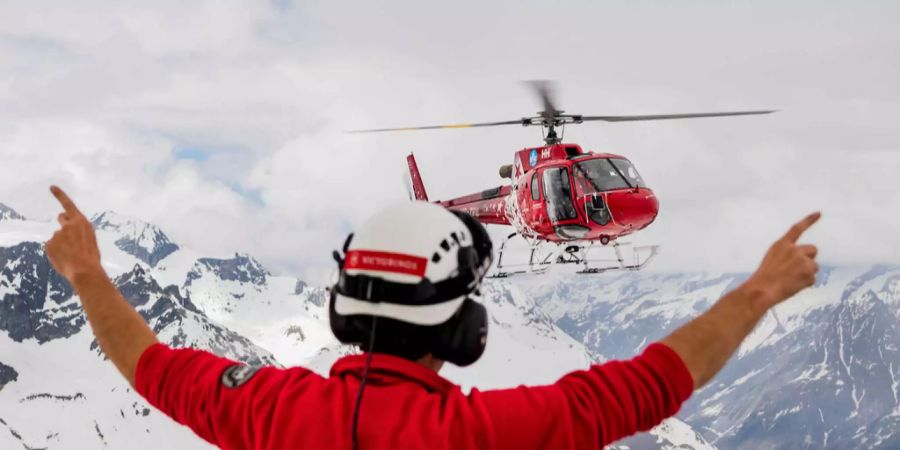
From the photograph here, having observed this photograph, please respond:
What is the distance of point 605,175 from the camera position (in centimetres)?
2394

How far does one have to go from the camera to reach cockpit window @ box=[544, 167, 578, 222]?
2442 cm

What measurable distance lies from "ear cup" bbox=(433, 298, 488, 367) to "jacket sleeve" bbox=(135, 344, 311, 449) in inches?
23.2

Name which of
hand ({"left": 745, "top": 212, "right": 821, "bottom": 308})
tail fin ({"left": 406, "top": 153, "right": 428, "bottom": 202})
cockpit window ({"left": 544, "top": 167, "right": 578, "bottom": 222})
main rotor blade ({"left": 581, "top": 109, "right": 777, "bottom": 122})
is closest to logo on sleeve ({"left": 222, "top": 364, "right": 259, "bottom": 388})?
hand ({"left": 745, "top": 212, "right": 821, "bottom": 308})

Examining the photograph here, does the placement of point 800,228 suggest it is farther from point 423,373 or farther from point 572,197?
point 572,197

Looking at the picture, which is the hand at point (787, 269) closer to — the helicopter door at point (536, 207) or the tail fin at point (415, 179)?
the helicopter door at point (536, 207)

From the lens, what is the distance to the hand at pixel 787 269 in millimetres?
3373

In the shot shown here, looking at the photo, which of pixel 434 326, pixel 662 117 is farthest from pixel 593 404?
pixel 662 117

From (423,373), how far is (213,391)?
3.07 feet

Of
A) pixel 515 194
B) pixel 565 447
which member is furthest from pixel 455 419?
pixel 515 194

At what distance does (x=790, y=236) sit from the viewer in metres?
3.51

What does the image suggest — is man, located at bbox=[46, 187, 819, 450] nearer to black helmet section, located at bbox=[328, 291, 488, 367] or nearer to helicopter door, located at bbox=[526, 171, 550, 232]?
black helmet section, located at bbox=[328, 291, 488, 367]

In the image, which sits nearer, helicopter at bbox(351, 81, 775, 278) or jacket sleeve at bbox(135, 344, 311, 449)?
jacket sleeve at bbox(135, 344, 311, 449)

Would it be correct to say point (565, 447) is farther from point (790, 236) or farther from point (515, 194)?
point (515, 194)

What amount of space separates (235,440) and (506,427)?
4.13ft
